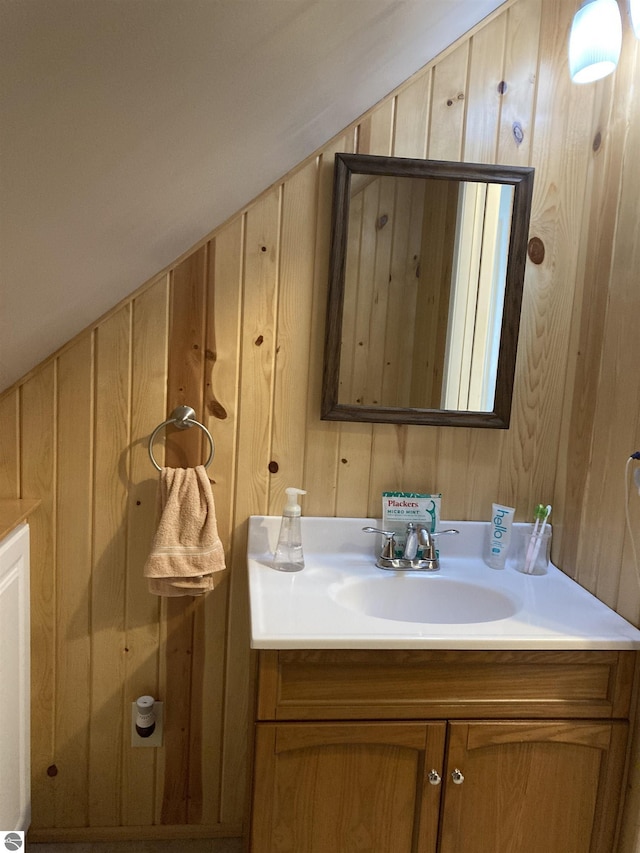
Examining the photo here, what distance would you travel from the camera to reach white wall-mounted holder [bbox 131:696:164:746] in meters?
1.63

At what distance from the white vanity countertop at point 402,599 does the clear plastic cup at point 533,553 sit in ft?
0.08

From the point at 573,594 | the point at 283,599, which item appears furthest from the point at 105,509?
the point at 573,594

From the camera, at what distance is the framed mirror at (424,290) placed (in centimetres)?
156

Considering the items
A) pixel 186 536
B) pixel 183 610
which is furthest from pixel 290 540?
pixel 183 610

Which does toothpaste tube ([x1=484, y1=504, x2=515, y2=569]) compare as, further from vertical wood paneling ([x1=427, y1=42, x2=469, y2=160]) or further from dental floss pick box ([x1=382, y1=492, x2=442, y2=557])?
vertical wood paneling ([x1=427, y1=42, x2=469, y2=160])

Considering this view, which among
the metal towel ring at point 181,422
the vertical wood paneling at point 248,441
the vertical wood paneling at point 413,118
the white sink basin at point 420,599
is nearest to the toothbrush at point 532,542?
the white sink basin at point 420,599

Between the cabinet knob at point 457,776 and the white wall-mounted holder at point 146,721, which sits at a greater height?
the cabinet knob at point 457,776

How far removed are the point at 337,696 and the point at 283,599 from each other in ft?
0.72

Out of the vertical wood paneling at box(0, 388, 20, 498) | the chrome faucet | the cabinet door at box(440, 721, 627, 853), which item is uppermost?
the vertical wood paneling at box(0, 388, 20, 498)

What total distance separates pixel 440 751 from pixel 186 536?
0.72 metres

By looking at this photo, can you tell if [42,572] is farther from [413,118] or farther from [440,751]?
[413,118]

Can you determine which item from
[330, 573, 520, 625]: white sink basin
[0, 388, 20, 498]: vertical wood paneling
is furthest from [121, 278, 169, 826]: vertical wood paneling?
[330, 573, 520, 625]: white sink basin

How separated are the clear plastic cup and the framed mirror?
29 cm

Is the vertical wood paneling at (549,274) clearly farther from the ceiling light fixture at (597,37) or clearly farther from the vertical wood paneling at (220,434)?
the vertical wood paneling at (220,434)
